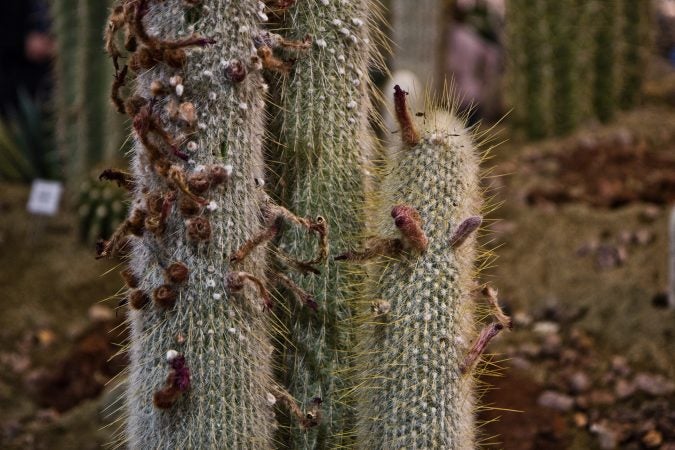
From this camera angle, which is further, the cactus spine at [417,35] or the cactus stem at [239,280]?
the cactus spine at [417,35]

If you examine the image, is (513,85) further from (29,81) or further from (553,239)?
(29,81)

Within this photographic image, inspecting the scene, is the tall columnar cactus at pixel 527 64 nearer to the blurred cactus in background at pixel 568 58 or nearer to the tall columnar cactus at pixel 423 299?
the blurred cactus in background at pixel 568 58

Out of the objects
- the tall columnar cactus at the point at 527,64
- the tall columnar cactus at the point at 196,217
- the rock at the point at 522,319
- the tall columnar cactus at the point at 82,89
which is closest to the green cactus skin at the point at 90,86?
the tall columnar cactus at the point at 82,89

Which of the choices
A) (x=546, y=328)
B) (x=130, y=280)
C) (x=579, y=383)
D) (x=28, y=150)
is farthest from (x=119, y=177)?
(x=28, y=150)

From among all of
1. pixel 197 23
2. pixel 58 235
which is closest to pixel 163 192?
pixel 197 23

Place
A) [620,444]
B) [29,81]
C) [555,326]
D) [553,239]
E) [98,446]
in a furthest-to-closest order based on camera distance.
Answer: [29,81] → [553,239] → [555,326] → [98,446] → [620,444]

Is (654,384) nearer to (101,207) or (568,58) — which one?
(101,207)
